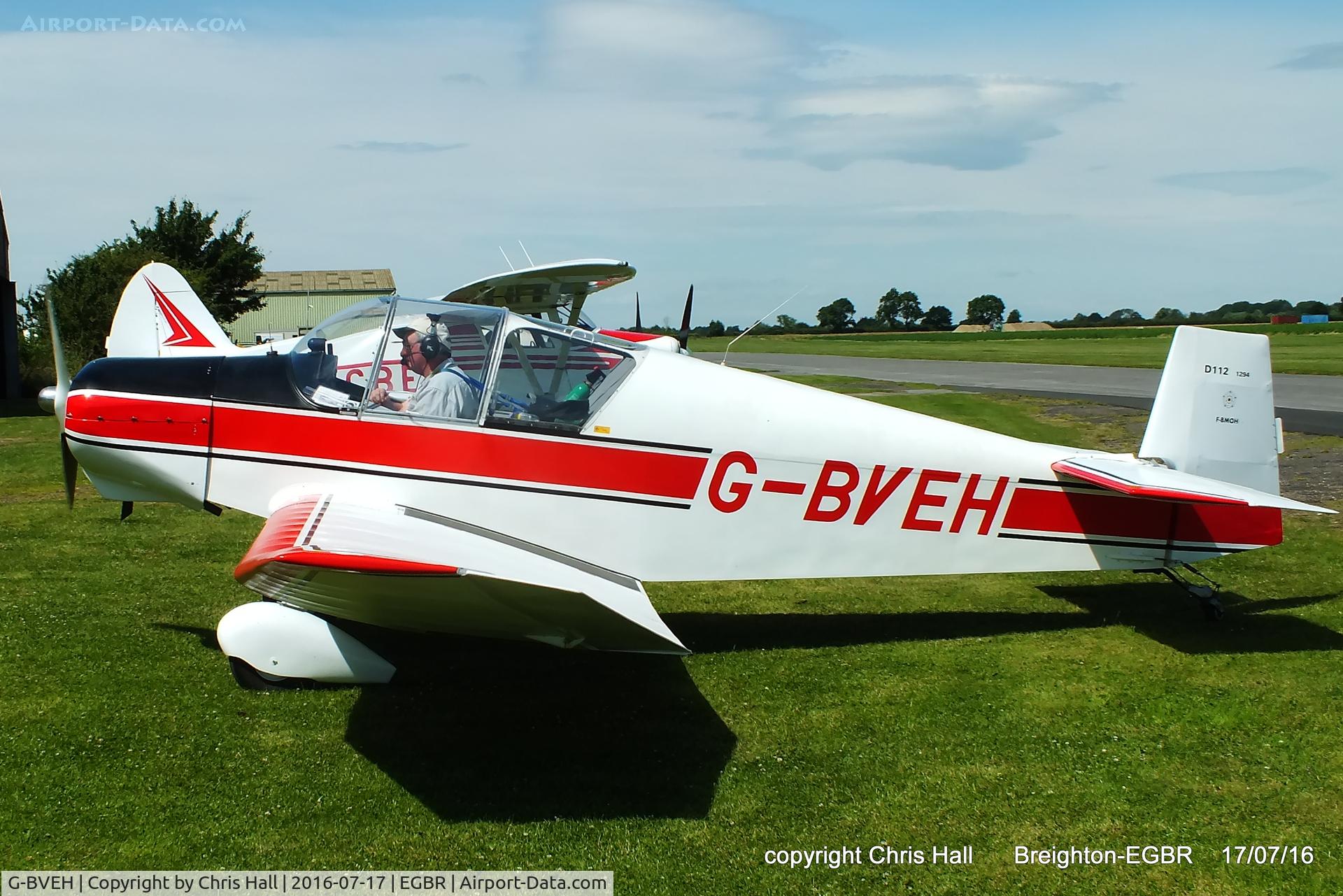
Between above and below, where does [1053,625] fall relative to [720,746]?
above

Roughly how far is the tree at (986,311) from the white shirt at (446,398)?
105142mm

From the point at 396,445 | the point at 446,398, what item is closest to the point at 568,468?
the point at 446,398

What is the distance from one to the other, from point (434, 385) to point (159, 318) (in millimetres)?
8397

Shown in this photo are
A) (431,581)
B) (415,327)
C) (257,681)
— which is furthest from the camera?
(415,327)

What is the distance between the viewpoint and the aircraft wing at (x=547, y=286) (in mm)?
15344

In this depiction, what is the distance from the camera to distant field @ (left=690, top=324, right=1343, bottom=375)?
1419 inches

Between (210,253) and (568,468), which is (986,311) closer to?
(210,253)

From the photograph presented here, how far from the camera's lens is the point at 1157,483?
5773mm

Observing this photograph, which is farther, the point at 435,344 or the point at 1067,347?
the point at 1067,347

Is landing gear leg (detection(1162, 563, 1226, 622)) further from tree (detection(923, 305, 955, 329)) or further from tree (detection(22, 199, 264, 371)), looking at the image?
tree (detection(923, 305, 955, 329))

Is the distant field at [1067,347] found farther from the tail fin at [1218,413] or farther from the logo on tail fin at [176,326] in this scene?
the logo on tail fin at [176,326]

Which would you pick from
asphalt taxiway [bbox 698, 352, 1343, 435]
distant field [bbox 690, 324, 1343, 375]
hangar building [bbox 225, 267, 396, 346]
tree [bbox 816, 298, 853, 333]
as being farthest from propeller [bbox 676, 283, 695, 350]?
tree [bbox 816, 298, 853, 333]

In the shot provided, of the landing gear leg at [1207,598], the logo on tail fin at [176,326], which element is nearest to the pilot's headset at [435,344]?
the landing gear leg at [1207,598]

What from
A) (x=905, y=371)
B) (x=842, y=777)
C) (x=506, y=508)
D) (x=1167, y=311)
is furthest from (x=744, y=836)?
(x=1167, y=311)
